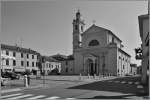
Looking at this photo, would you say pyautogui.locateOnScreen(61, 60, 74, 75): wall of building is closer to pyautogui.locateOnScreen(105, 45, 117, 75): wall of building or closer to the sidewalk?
pyautogui.locateOnScreen(105, 45, 117, 75): wall of building

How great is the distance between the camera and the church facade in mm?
53562

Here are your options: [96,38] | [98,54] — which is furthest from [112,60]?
[96,38]

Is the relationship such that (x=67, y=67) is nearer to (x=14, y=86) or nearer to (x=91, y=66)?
(x=91, y=66)

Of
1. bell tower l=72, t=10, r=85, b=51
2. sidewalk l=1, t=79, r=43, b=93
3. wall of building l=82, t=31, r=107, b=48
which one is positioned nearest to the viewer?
sidewalk l=1, t=79, r=43, b=93

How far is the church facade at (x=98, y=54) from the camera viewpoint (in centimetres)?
5356

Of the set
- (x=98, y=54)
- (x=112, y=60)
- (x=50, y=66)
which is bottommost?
(x=50, y=66)

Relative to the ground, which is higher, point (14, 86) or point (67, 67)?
point (14, 86)

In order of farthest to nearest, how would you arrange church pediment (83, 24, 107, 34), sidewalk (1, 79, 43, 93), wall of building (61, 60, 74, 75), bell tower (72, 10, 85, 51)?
bell tower (72, 10, 85, 51), wall of building (61, 60, 74, 75), church pediment (83, 24, 107, 34), sidewalk (1, 79, 43, 93)

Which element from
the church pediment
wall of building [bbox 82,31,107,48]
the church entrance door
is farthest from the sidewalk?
the church pediment

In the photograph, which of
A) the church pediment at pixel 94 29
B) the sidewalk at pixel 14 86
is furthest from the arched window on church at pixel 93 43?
the sidewalk at pixel 14 86

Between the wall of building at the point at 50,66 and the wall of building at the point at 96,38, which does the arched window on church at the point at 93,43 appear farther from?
the wall of building at the point at 50,66

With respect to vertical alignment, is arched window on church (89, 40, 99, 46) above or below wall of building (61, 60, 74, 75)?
above

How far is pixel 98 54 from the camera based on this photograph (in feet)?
184

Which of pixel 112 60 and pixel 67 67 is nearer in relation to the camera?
pixel 112 60
